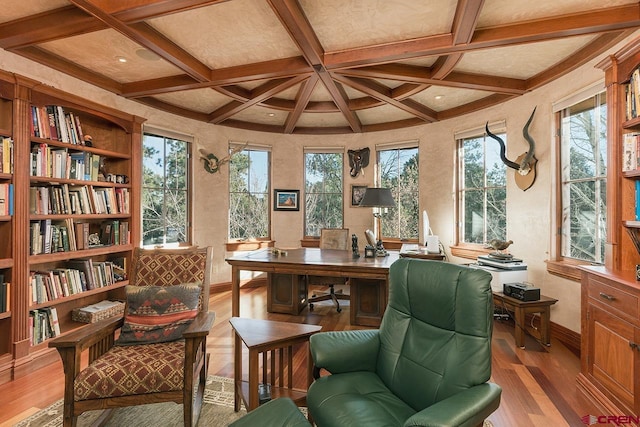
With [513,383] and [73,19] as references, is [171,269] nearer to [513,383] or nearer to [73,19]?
[73,19]

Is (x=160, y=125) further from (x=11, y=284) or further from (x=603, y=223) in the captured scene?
(x=603, y=223)

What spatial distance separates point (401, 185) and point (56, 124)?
4467mm

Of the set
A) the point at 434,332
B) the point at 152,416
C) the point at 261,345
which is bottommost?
the point at 152,416

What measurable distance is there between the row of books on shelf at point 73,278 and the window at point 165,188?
88 centimetres

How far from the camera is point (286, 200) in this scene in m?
5.58

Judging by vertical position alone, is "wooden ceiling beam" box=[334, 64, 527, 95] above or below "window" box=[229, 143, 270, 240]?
above

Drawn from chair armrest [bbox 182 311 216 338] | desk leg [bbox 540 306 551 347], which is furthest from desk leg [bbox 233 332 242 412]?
desk leg [bbox 540 306 551 347]

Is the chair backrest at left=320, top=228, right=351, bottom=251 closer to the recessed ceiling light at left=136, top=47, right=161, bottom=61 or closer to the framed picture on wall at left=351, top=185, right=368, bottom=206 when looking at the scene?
the framed picture on wall at left=351, top=185, right=368, bottom=206

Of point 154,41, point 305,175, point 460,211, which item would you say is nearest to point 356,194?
point 305,175

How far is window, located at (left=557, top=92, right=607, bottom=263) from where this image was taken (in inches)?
113

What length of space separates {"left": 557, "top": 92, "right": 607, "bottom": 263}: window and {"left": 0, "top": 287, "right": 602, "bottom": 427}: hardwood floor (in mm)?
Answer: 1023

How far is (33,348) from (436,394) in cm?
320

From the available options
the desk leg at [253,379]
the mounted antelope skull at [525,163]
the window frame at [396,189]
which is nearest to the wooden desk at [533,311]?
the mounted antelope skull at [525,163]

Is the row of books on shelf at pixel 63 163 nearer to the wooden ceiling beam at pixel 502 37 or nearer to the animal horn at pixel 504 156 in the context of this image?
the wooden ceiling beam at pixel 502 37
